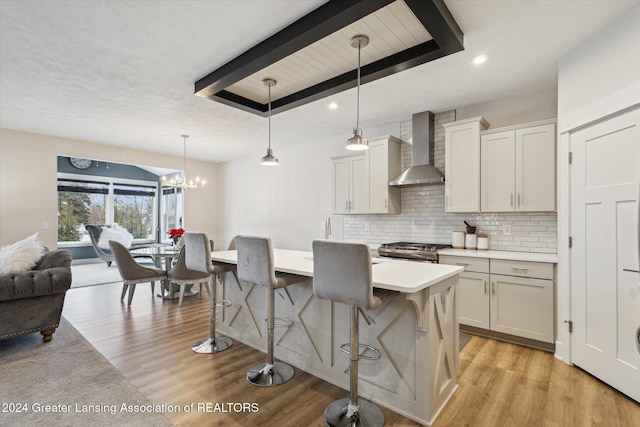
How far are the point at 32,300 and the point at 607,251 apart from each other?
16.6 feet

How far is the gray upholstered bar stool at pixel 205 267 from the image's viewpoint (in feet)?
9.12

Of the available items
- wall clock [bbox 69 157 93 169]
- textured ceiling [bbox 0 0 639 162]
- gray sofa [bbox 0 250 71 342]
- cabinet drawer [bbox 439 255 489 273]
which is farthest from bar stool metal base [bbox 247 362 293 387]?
wall clock [bbox 69 157 93 169]

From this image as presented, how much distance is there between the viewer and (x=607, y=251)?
7.75 ft

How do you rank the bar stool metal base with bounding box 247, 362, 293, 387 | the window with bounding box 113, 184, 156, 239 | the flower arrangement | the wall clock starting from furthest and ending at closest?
the window with bounding box 113, 184, 156, 239, the wall clock, the flower arrangement, the bar stool metal base with bounding box 247, 362, 293, 387

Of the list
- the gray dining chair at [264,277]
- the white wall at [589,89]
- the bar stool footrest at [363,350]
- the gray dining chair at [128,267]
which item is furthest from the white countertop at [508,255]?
the gray dining chair at [128,267]

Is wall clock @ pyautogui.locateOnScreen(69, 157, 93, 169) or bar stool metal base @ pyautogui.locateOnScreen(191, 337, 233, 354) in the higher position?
wall clock @ pyautogui.locateOnScreen(69, 157, 93, 169)

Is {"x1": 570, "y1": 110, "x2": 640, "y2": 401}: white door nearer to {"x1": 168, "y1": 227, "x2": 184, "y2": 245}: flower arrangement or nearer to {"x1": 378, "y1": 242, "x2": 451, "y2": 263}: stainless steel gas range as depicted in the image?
{"x1": 378, "y1": 242, "x2": 451, "y2": 263}: stainless steel gas range

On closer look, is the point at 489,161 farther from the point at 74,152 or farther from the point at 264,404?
the point at 74,152

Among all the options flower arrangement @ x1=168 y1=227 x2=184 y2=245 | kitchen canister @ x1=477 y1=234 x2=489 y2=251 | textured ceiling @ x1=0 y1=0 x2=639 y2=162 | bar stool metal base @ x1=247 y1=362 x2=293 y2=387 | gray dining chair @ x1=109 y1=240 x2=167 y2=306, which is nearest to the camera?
textured ceiling @ x1=0 y1=0 x2=639 y2=162

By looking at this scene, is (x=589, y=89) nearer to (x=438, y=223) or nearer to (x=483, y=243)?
(x=483, y=243)

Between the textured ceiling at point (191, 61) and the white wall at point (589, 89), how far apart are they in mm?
120

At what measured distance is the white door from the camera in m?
2.16

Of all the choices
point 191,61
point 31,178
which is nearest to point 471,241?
point 191,61

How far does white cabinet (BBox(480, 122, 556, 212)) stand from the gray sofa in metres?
4.59
